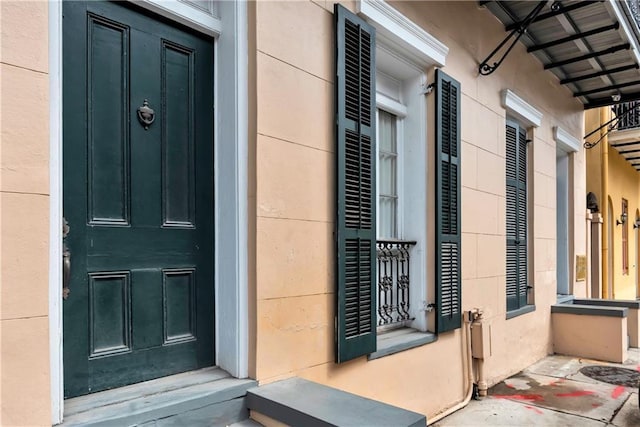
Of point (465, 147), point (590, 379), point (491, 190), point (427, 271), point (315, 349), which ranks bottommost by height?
point (590, 379)

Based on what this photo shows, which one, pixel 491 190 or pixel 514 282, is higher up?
pixel 491 190

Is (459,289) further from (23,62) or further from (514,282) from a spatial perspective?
(23,62)

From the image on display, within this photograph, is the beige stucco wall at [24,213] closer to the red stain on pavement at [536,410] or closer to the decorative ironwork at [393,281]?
the decorative ironwork at [393,281]

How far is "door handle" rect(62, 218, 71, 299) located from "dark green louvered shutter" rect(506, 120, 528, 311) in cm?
498

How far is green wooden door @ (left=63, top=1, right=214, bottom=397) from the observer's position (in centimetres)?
212

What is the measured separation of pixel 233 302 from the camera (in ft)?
8.41

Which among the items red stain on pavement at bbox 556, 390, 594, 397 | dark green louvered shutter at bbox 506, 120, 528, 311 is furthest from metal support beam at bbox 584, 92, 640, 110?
red stain on pavement at bbox 556, 390, 594, 397

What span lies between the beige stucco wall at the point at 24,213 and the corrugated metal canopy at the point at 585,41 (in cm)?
453

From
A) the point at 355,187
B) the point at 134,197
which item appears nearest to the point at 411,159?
the point at 355,187

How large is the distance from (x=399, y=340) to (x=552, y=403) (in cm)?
206

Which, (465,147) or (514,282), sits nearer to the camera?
(465,147)

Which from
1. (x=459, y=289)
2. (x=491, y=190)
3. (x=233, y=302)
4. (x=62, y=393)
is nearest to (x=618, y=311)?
(x=491, y=190)

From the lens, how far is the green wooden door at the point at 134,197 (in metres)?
2.12

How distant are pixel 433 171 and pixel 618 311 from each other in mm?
4118
